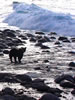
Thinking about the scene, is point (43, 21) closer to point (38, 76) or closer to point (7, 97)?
point (38, 76)

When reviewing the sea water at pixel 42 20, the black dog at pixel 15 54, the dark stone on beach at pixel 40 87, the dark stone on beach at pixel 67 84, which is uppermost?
the dark stone on beach at pixel 40 87

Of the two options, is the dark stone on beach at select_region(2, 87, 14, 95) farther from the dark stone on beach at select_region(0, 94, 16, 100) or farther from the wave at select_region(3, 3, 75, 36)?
the wave at select_region(3, 3, 75, 36)

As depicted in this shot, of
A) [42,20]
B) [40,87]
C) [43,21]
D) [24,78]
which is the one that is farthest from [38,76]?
[42,20]

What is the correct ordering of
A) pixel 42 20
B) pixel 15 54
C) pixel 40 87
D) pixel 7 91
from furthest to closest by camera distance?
pixel 42 20 < pixel 15 54 < pixel 40 87 < pixel 7 91

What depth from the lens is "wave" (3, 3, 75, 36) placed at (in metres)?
31.5

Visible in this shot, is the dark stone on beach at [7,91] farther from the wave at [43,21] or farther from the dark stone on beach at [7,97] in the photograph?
the wave at [43,21]

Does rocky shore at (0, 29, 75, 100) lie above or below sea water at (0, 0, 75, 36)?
above

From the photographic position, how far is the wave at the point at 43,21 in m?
31.5

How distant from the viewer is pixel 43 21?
34.2m

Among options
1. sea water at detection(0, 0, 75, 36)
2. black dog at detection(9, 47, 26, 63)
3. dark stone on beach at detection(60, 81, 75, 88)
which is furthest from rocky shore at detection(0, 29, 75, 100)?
sea water at detection(0, 0, 75, 36)

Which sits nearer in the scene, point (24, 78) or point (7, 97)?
point (7, 97)

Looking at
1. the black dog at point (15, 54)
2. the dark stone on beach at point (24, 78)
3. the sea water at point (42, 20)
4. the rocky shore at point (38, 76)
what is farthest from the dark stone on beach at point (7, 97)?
the sea water at point (42, 20)

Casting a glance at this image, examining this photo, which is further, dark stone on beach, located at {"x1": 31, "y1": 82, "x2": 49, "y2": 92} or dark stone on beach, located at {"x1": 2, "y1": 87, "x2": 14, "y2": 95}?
dark stone on beach, located at {"x1": 31, "y1": 82, "x2": 49, "y2": 92}

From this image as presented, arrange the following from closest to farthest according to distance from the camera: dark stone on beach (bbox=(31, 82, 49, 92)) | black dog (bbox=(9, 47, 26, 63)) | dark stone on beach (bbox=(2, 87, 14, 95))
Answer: dark stone on beach (bbox=(2, 87, 14, 95)) < dark stone on beach (bbox=(31, 82, 49, 92)) < black dog (bbox=(9, 47, 26, 63))
